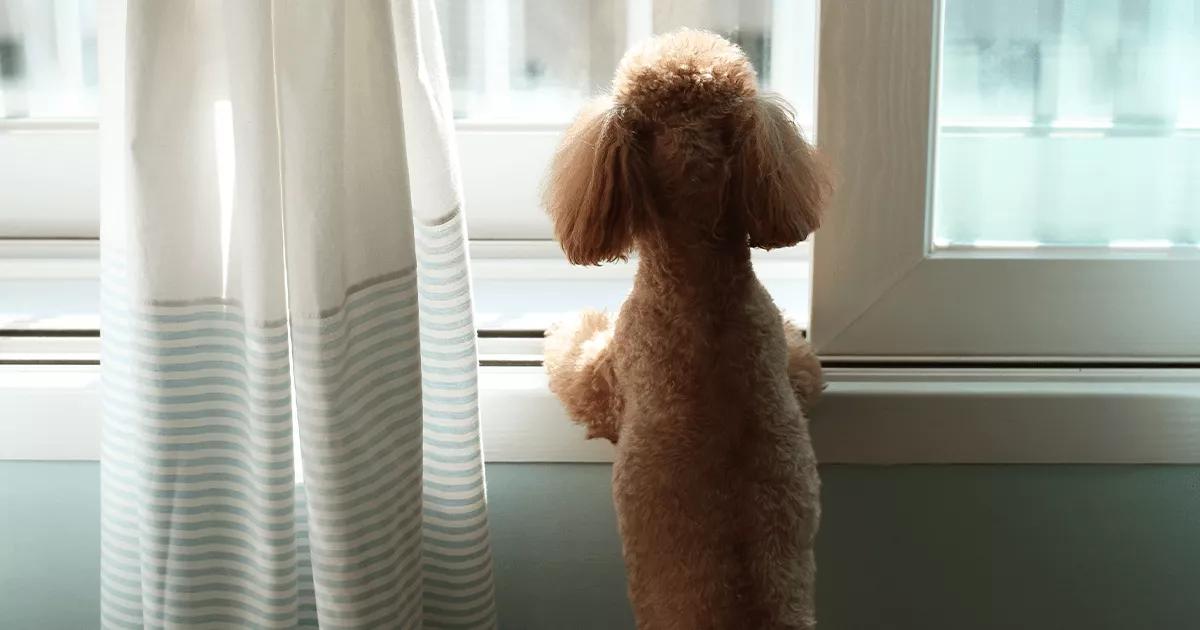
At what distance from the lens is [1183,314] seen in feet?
3.29

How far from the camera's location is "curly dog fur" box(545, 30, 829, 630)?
73 cm

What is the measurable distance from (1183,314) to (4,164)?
4.24 feet

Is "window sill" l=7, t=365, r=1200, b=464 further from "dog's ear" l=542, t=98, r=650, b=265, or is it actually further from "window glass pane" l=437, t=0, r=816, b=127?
"window glass pane" l=437, t=0, r=816, b=127

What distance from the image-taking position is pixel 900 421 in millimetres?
969

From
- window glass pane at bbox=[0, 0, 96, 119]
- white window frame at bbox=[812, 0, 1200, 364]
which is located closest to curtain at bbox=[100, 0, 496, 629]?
white window frame at bbox=[812, 0, 1200, 364]

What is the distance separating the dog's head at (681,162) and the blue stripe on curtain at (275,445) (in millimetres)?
146

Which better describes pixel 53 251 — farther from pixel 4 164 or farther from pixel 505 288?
pixel 505 288

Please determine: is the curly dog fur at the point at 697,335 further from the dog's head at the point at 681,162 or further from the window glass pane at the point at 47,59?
the window glass pane at the point at 47,59

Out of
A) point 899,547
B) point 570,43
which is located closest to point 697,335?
point 899,547

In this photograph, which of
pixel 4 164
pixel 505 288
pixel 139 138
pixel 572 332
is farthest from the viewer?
pixel 4 164

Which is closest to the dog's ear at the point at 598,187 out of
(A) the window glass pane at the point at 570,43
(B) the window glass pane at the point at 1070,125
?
(B) the window glass pane at the point at 1070,125

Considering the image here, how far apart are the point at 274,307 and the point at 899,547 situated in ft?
2.07

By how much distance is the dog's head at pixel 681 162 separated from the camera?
723mm

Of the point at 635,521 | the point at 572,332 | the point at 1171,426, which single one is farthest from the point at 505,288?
the point at 1171,426
